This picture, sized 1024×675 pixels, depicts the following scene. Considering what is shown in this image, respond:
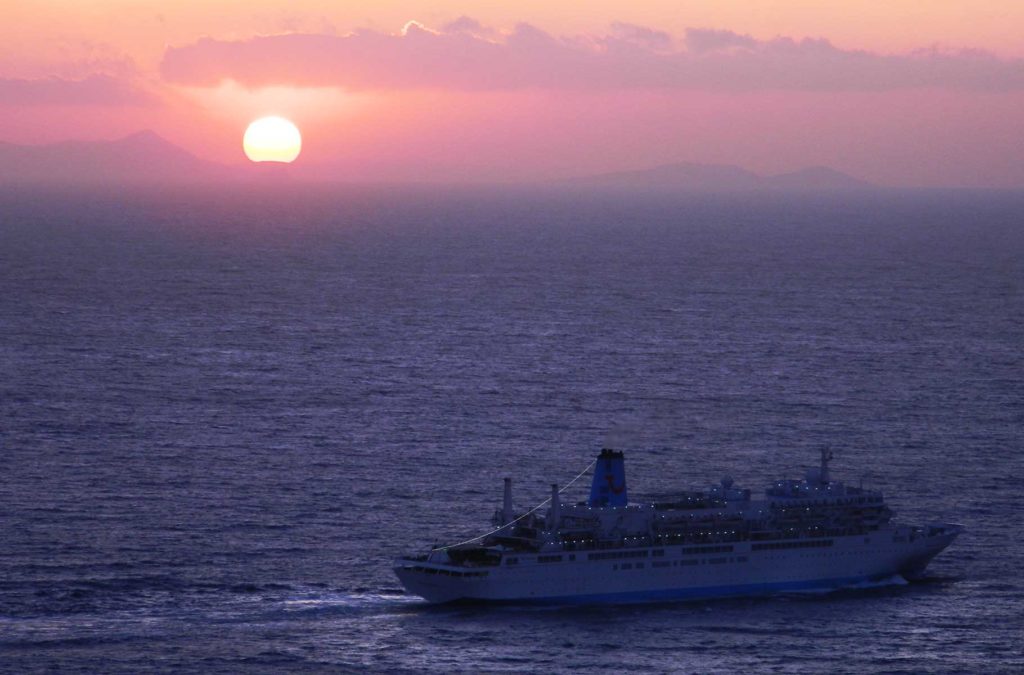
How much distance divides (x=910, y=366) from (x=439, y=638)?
71940 mm

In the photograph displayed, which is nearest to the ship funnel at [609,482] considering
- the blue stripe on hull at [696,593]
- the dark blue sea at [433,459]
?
the blue stripe on hull at [696,593]

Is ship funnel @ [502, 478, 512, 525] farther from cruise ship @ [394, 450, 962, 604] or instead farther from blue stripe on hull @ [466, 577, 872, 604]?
blue stripe on hull @ [466, 577, 872, 604]

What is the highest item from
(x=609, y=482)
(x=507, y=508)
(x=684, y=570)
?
(x=609, y=482)

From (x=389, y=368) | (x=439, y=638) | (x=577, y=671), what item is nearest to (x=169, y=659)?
(x=439, y=638)

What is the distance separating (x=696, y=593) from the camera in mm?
76312

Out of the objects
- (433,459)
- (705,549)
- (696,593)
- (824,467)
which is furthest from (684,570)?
(433,459)

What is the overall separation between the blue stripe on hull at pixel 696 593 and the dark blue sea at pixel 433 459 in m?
0.98

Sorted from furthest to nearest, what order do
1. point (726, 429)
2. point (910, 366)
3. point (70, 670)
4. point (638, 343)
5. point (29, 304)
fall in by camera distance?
point (29, 304), point (638, 343), point (910, 366), point (726, 429), point (70, 670)

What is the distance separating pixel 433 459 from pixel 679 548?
80.1 feet

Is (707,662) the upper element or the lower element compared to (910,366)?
lower

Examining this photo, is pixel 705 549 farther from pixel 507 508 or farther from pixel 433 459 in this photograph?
pixel 433 459

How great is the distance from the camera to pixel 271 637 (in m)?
66.6

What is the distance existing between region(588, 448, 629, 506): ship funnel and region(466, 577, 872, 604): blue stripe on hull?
17.1ft

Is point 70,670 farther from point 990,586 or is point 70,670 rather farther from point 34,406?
point 34,406
